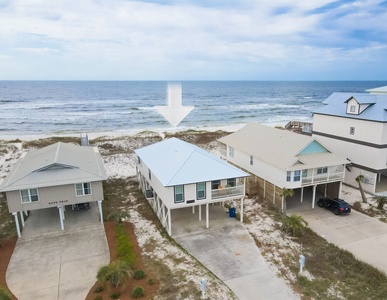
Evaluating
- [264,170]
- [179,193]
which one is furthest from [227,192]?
[264,170]

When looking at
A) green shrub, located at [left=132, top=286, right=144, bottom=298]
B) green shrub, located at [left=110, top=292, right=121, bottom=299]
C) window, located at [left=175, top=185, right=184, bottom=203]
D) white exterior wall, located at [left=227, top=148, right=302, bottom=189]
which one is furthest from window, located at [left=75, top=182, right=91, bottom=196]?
white exterior wall, located at [left=227, top=148, right=302, bottom=189]

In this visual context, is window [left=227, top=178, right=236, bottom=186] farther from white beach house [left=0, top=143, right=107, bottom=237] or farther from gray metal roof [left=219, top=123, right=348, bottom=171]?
white beach house [left=0, top=143, right=107, bottom=237]

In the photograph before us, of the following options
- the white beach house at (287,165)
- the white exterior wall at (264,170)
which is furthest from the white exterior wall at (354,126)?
the white exterior wall at (264,170)

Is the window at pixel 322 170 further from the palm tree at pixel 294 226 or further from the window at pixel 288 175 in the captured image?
the palm tree at pixel 294 226

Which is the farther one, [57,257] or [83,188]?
[83,188]

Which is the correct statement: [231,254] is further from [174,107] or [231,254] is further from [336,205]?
[174,107]

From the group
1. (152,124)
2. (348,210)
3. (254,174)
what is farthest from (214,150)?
(152,124)
